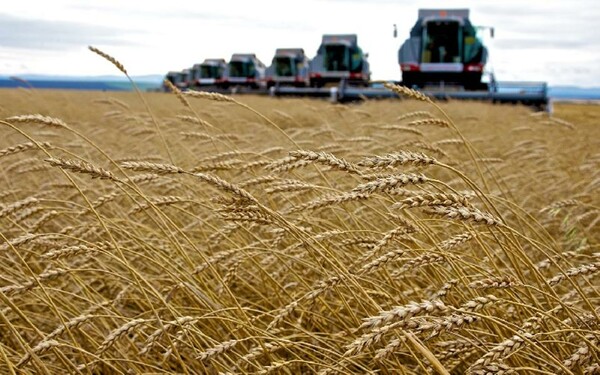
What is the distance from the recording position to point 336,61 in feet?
82.7

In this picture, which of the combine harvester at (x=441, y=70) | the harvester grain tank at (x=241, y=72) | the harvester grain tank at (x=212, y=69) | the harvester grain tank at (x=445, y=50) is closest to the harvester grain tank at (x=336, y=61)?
the combine harvester at (x=441, y=70)

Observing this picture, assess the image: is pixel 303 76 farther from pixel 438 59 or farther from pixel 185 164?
pixel 185 164

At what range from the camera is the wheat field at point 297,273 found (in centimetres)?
130

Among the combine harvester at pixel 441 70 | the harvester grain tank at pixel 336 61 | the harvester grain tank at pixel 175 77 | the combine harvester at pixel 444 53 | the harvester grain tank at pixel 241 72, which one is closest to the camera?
the combine harvester at pixel 441 70

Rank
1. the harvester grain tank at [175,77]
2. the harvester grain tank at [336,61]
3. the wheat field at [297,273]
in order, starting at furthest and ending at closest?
the harvester grain tank at [175,77], the harvester grain tank at [336,61], the wheat field at [297,273]

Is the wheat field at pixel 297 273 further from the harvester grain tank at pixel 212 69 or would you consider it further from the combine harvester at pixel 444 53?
the harvester grain tank at pixel 212 69

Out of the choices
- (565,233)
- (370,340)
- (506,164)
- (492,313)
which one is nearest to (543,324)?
(492,313)

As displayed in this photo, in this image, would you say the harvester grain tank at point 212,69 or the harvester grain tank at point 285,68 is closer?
the harvester grain tank at point 285,68

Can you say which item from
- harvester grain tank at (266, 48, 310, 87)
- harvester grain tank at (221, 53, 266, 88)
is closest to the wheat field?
harvester grain tank at (266, 48, 310, 87)

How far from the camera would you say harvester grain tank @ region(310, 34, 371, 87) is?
24.8 metres

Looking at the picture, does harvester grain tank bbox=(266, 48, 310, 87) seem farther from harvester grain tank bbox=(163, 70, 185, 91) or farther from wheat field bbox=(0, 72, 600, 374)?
wheat field bbox=(0, 72, 600, 374)

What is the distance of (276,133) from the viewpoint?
6605 millimetres

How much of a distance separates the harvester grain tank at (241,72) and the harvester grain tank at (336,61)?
7.49 metres

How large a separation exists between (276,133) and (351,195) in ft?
17.9
